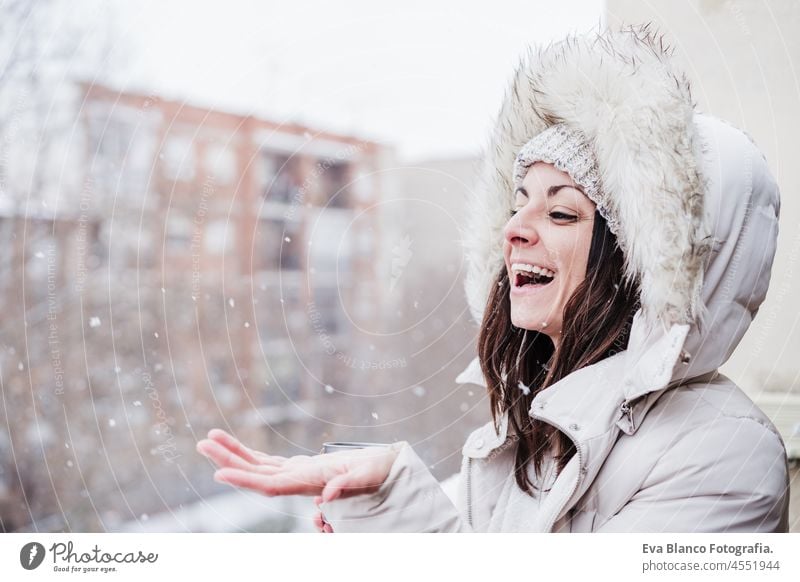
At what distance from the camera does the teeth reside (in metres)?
0.72

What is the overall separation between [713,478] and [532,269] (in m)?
0.28

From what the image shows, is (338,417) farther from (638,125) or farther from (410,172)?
(638,125)

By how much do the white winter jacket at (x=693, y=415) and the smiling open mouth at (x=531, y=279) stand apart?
107 mm

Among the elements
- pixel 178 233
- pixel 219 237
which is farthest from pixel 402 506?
pixel 178 233

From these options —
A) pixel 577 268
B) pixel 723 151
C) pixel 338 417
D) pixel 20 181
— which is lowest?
pixel 338 417

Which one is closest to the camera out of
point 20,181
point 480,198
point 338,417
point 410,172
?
point 480,198

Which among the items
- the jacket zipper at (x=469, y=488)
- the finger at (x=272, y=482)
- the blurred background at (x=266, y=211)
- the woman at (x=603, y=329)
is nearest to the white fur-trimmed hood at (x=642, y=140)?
the woman at (x=603, y=329)

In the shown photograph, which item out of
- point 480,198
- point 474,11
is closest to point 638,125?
point 480,198

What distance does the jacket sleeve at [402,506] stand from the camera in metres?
0.71

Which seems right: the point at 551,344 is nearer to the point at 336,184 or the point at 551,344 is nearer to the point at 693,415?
the point at 693,415

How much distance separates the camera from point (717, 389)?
2.15ft

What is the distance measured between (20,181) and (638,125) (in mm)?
1044
